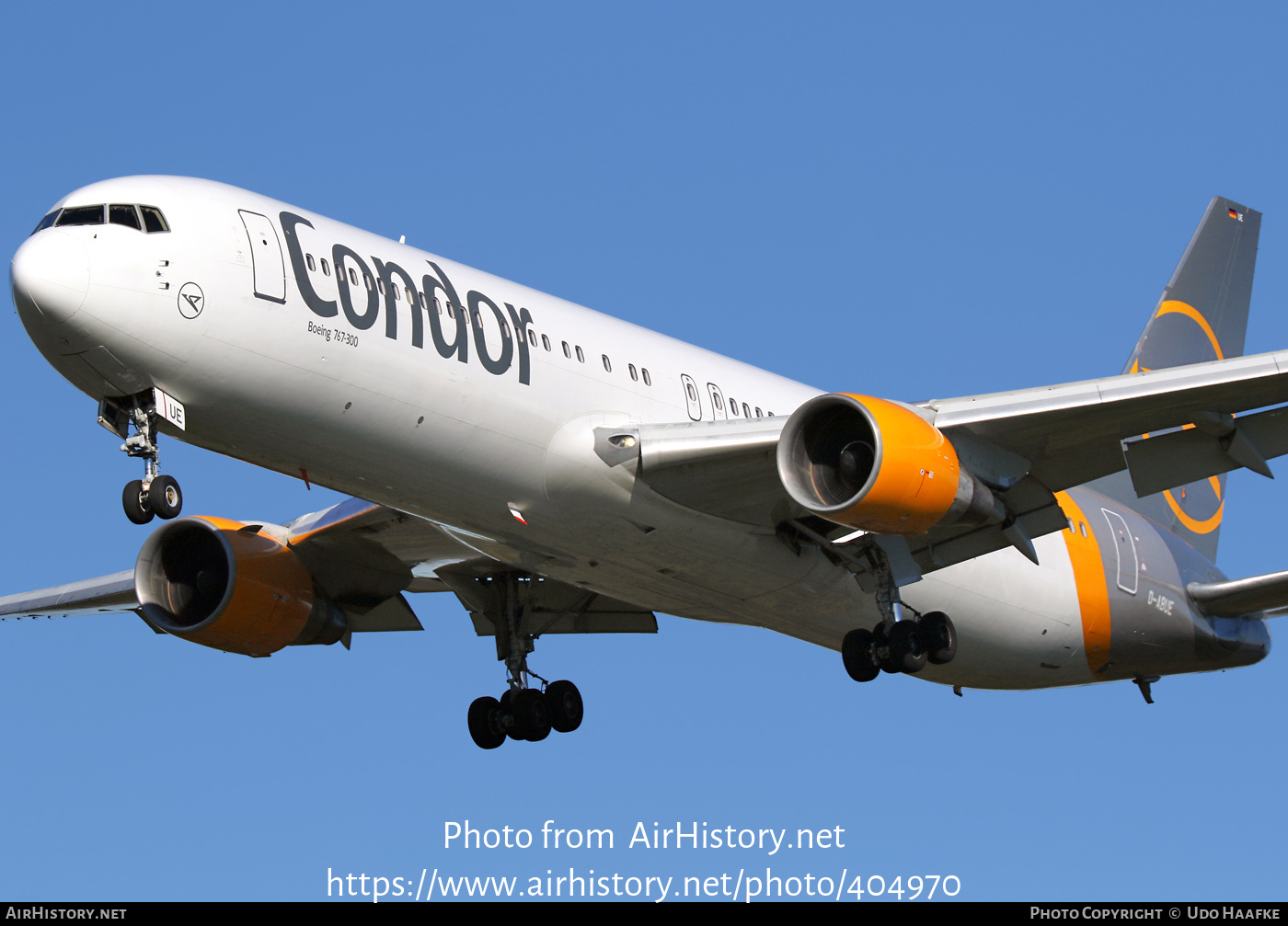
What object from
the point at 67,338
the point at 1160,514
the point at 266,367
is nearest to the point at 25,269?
the point at 67,338

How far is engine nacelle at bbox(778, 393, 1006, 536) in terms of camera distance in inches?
806

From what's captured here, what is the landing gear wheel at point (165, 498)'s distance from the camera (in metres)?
18.2

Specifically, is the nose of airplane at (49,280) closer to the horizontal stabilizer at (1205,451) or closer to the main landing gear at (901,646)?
the main landing gear at (901,646)

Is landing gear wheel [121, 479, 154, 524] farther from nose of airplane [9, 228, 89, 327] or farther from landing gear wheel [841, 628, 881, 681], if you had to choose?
landing gear wheel [841, 628, 881, 681]

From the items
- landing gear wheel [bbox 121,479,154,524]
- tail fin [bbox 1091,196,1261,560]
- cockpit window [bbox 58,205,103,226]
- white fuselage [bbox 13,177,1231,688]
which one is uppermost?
tail fin [bbox 1091,196,1261,560]

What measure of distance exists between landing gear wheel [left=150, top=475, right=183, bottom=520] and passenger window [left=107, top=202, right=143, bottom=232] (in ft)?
9.60

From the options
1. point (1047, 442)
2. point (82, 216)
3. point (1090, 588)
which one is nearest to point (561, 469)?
point (82, 216)

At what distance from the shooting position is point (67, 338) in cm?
1803

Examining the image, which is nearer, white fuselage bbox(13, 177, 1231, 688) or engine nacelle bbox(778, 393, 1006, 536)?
white fuselage bbox(13, 177, 1231, 688)

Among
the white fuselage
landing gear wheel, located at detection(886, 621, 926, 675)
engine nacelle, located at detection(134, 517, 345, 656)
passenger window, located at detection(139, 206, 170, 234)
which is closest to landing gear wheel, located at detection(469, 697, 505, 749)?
engine nacelle, located at detection(134, 517, 345, 656)

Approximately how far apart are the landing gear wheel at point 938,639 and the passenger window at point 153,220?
1209 centimetres

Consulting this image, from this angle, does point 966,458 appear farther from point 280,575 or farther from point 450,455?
point 280,575

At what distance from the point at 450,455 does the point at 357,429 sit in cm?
128

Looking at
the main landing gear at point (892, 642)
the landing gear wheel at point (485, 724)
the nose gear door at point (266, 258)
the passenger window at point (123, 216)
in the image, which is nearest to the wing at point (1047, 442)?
the main landing gear at point (892, 642)
